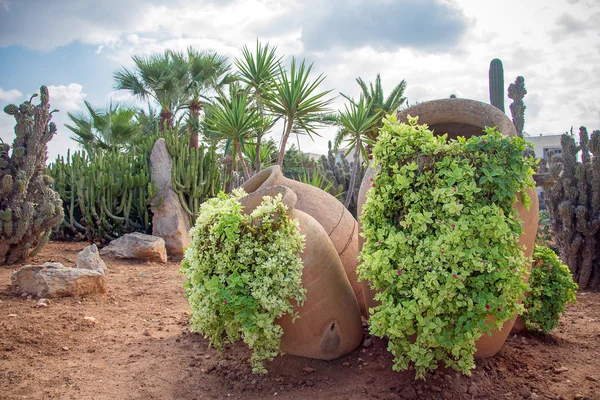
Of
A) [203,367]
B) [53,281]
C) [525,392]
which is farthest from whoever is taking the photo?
[53,281]

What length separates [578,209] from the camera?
6.71m

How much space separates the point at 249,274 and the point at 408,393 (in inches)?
47.8

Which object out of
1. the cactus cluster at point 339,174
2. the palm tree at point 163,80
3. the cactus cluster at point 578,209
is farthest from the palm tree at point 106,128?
the cactus cluster at point 578,209

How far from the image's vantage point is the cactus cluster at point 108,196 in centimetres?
849

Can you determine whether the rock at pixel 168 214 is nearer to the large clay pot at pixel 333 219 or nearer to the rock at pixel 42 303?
the rock at pixel 42 303

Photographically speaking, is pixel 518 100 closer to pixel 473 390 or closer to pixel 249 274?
pixel 473 390

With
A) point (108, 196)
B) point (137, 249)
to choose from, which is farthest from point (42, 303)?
point (108, 196)

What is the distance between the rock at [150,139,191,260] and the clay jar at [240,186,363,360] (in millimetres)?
5328

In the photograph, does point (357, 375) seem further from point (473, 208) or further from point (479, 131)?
point (479, 131)

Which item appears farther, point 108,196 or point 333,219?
point 108,196

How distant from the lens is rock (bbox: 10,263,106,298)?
5.05 meters

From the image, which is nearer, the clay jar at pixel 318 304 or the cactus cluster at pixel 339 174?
the clay jar at pixel 318 304

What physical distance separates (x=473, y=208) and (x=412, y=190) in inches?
14.6

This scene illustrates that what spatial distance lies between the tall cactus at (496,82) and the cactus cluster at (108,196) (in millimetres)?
6496
